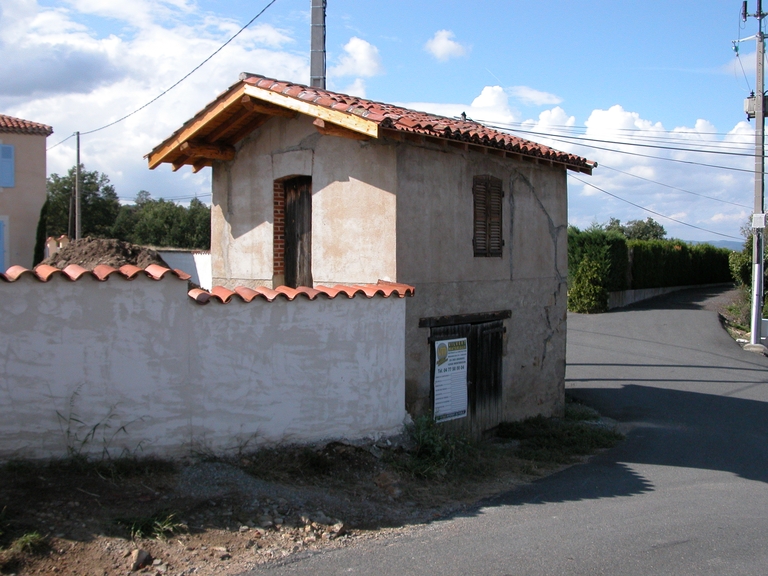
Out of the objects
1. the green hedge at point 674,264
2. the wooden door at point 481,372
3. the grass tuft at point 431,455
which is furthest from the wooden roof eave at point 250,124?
the green hedge at point 674,264

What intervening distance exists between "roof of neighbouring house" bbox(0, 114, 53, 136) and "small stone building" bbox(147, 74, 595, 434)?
51.2 ft

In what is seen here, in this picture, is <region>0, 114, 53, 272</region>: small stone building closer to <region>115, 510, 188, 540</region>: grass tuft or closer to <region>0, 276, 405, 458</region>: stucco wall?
<region>0, 276, 405, 458</region>: stucco wall

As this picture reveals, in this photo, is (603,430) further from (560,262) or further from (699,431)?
(560,262)

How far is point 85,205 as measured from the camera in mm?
45188

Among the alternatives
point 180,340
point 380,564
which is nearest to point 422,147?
point 180,340

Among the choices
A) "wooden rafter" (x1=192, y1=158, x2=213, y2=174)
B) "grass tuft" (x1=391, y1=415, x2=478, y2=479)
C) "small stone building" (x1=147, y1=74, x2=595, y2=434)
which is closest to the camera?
"grass tuft" (x1=391, y1=415, x2=478, y2=479)

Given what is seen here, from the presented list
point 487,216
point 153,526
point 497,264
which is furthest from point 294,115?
point 153,526

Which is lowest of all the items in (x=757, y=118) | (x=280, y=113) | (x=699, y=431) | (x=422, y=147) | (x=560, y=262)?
(x=699, y=431)

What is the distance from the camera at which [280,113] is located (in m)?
9.21

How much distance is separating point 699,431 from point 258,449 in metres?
8.45

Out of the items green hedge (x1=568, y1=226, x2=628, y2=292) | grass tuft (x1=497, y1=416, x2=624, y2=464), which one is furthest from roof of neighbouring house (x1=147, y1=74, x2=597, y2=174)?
green hedge (x1=568, y1=226, x2=628, y2=292)

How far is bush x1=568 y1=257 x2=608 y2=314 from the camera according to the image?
26922mm

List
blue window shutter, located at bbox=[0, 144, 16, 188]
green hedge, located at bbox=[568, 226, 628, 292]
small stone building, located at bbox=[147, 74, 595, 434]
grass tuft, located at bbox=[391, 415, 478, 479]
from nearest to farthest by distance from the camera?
grass tuft, located at bbox=[391, 415, 478, 479] → small stone building, located at bbox=[147, 74, 595, 434] → blue window shutter, located at bbox=[0, 144, 16, 188] → green hedge, located at bbox=[568, 226, 628, 292]

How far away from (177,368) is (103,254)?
2.44 metres
